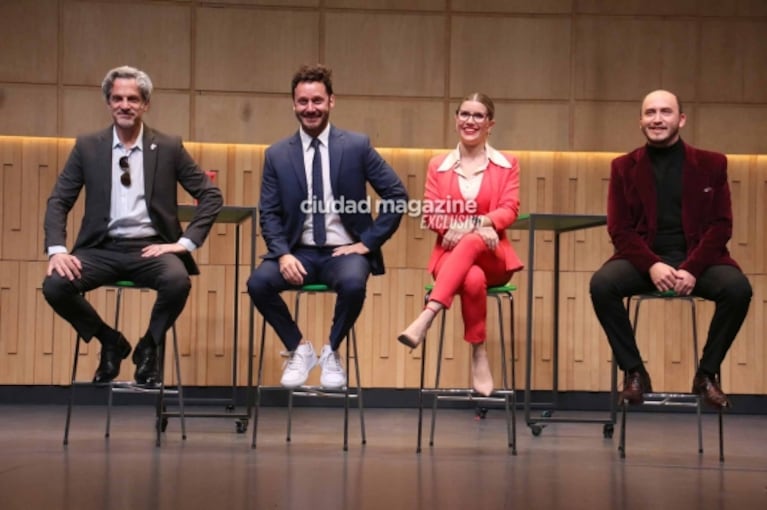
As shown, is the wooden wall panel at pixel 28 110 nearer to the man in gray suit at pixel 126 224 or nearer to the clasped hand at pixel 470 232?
the man in gray suit at pixel 126 224

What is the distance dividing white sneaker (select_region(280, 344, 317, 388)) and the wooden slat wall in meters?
1.91

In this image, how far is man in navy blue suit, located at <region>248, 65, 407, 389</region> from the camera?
475 centimetres

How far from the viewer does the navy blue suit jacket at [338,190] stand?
4.92 metres

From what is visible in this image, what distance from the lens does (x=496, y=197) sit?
504cm

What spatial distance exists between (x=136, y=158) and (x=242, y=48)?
2.01 metres

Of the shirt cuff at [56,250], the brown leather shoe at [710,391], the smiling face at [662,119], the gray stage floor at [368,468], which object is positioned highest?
the smiling face at [662,119]

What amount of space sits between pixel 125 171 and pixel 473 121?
1.60 meters

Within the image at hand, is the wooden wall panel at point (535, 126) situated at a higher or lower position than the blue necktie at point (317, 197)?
higher

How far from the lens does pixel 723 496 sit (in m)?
3.73

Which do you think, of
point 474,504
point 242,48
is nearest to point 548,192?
point 242,48

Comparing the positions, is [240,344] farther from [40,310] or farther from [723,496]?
[723,496]

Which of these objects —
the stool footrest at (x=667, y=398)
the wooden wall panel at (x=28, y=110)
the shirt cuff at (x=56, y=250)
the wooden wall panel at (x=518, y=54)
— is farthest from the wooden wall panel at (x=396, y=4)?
the stool footrest at (x=667, y=398)

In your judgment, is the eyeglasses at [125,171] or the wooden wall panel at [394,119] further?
the wooden wall panel at [394,119]

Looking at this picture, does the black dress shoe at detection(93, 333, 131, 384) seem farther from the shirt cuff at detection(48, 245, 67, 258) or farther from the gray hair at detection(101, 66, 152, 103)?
the gray hair at detection(101, 66, 152, 103)
